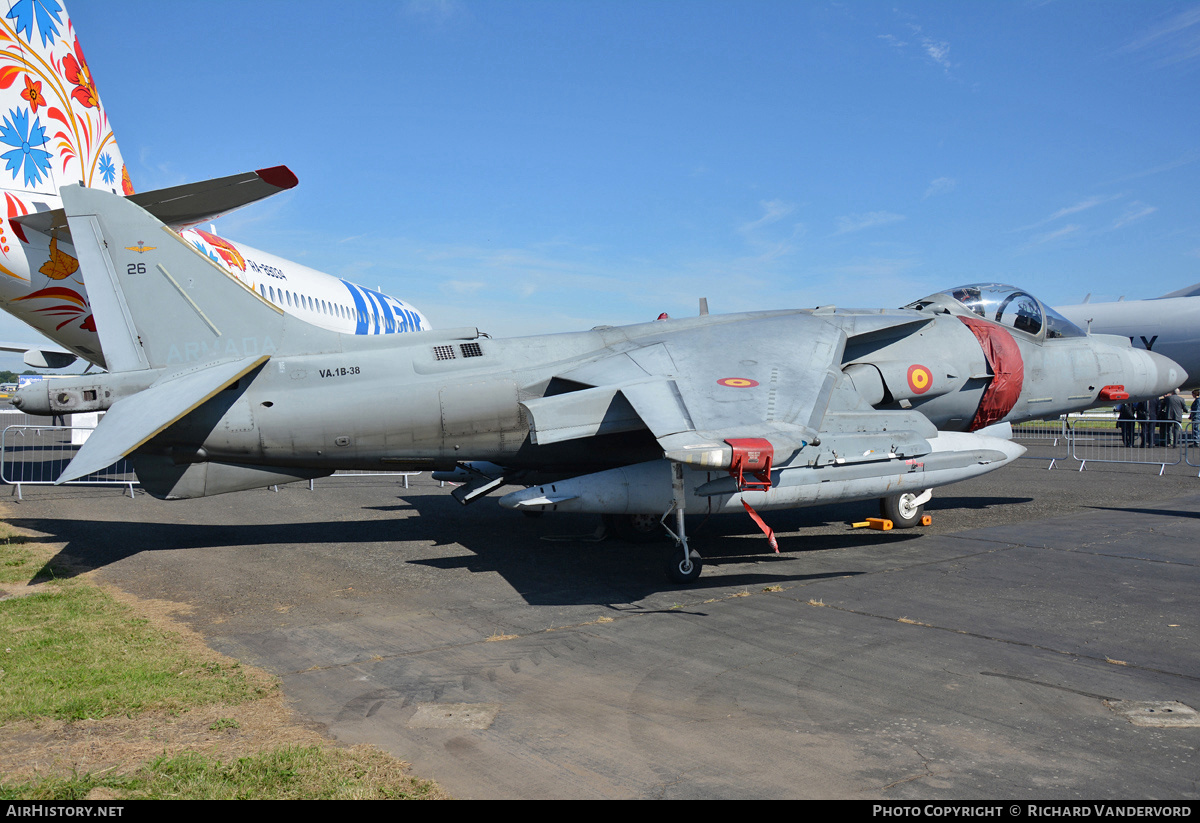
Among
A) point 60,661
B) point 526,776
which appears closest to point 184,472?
point 60,661

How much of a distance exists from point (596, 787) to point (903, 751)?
1.85 meters

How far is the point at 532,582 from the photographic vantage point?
8.91 meters

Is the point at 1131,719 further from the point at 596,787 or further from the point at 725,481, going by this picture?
the point at 725,481

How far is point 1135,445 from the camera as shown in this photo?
28234 millimetres

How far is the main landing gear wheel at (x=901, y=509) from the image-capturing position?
38.4 ft

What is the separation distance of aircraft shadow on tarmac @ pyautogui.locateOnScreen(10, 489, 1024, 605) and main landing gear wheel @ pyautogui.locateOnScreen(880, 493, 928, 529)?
18cm

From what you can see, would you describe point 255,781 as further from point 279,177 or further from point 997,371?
point 997,371

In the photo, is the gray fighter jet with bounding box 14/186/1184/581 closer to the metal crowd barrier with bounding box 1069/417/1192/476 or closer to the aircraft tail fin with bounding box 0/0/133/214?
the aircraft tail fin with bounding box 0/0/133/214

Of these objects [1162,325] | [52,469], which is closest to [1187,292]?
[1162,325]

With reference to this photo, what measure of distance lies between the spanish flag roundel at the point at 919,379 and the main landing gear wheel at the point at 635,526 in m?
4.37

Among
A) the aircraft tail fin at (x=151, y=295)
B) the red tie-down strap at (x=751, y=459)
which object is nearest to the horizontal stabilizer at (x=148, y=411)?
the aircraft tail fin at (x=151, y=295)

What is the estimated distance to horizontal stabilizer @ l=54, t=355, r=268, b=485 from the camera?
7.83 m

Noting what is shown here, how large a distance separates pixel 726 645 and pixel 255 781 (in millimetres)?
3887

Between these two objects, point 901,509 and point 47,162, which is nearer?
point 901,509
